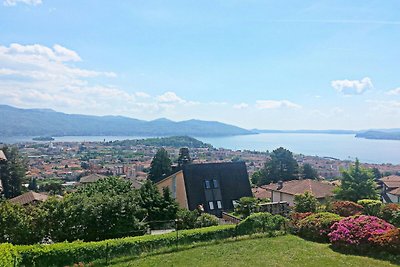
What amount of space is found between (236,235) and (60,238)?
27.7ft

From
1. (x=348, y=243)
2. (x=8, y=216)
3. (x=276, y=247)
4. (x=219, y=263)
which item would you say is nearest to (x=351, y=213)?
(x=348, y=243)

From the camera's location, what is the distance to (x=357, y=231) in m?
15.2

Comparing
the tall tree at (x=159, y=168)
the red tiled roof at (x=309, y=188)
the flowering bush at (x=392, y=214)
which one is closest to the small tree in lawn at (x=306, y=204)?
the flowering bush at (x=392, y=214)

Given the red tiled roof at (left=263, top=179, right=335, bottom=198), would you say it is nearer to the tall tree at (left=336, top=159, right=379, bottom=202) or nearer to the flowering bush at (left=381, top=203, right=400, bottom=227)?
the tall tree at (left=336, top=159, right=379, bottom=202)

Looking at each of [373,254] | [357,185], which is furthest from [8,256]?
[357,185]

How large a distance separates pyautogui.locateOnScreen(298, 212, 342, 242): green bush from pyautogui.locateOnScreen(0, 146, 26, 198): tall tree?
40.9 m

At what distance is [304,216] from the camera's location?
19.1 m

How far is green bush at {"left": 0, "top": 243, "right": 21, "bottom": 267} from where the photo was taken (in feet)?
34.4

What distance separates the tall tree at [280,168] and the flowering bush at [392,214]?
35.2 metres

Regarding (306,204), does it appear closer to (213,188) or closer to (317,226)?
(317,226)

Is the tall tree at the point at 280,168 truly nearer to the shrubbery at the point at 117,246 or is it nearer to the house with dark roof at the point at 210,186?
the house with dark roof at the point at 210,186

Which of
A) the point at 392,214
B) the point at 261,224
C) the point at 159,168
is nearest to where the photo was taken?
the point at 392,214

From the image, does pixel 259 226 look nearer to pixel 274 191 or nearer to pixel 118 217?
pixel 118 217

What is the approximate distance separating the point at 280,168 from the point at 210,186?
25.5 metres
